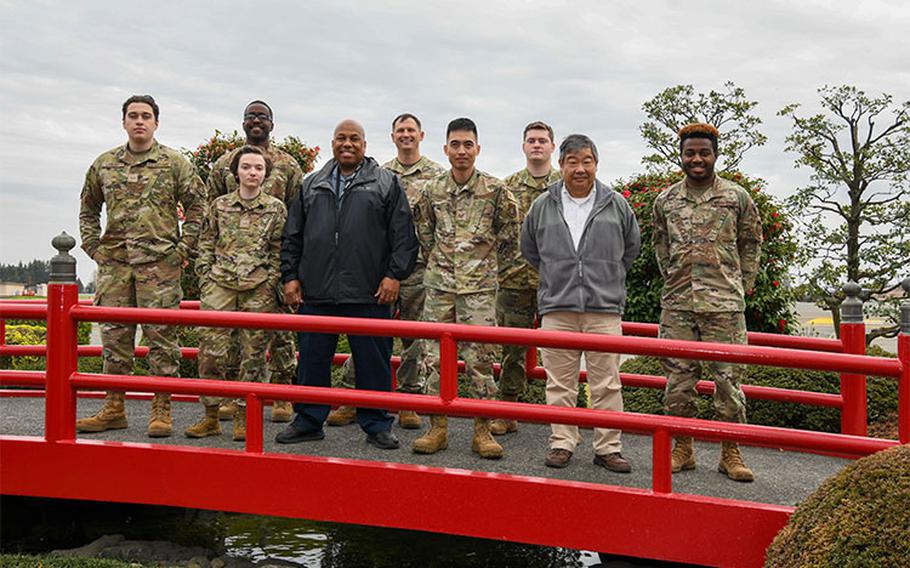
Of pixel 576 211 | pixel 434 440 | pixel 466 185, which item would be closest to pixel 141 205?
pixel 466 185

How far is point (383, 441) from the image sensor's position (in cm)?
486

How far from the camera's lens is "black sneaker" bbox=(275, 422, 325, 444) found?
493 cm

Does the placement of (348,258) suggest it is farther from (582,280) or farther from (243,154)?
(582,280)

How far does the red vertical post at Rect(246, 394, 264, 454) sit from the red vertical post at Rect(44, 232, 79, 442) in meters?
1.05

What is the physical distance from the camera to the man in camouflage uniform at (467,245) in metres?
5.05

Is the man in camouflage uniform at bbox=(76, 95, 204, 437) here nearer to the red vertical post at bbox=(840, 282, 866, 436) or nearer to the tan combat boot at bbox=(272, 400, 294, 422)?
the tan combat boot at bbox=(272, 400, 294, 422)

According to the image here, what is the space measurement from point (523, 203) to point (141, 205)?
2529mm

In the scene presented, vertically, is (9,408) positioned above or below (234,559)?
above

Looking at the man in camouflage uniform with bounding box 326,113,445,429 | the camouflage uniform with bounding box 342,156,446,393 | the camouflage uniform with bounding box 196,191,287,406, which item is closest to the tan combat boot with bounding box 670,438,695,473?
A: the man in camouflage uniform with bounding box 326,113,445,429

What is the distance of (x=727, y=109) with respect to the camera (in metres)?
21.2

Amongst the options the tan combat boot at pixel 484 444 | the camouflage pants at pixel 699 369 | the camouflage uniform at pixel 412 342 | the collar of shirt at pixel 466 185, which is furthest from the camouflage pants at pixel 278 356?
the camouflage pants at pixel 699 369

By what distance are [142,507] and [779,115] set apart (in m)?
14.3

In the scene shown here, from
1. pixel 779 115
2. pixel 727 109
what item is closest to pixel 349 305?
pixel 779 115

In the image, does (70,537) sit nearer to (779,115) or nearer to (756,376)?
(756,376)
